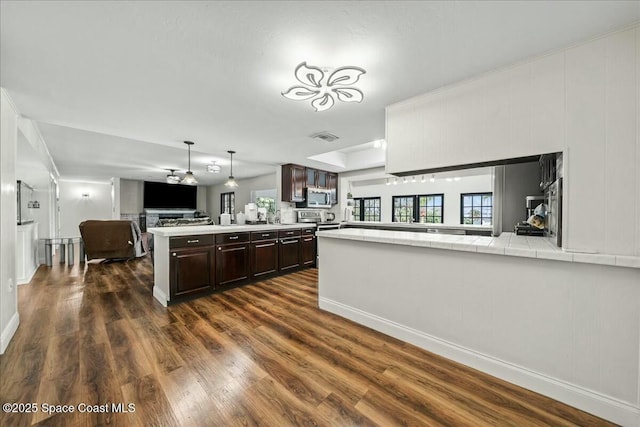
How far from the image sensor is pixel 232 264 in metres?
3.52

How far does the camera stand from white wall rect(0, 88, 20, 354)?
6.46 ft

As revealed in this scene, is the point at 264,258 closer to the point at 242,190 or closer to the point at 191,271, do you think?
the point at 191,271

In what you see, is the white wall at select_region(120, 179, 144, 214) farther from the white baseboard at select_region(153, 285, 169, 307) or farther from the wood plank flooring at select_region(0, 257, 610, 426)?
the white baseboard at select_region(153, 285, 169, 307)

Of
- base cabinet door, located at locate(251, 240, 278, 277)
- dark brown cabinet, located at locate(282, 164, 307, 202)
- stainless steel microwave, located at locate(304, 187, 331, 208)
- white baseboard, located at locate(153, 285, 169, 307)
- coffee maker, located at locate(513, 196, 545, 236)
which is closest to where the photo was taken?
coffee maker, located at locate(513, 196, 545, 236)

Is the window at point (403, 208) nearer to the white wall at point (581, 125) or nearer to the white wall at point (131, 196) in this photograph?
the white wall at point (581, 125)

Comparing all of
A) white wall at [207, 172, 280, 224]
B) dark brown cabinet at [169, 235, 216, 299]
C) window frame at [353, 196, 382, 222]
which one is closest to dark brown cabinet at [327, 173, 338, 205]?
white wall at [207, 172, 280, 224]

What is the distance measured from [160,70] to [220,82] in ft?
1.36

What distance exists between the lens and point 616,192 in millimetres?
1354

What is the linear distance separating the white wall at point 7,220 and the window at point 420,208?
30.1 ft

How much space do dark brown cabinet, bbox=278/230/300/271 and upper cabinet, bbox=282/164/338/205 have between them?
3.25 ft

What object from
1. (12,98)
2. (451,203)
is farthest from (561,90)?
(451,203)

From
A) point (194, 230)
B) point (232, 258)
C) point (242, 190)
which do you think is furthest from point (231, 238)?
point (242, 190)

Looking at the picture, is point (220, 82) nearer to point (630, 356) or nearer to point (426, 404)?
point (426, 404)

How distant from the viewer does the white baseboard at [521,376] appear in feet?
4.25
